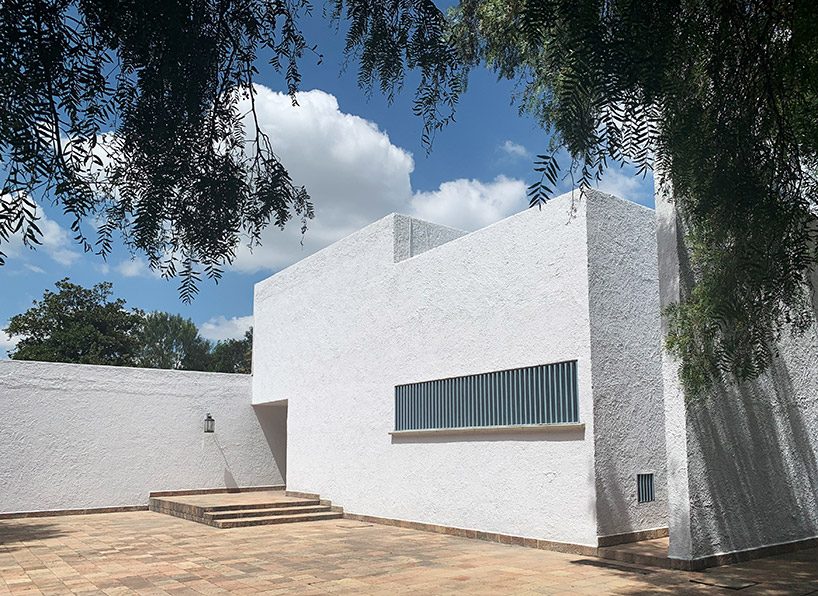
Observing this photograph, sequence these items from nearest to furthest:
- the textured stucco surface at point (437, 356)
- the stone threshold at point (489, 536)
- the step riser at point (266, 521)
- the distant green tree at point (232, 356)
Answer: the stone threshold at point (489, 536), the textured stucco surface at point (437, 356), the step riser at point (266, 521), the distant green tree at point (232, 356)

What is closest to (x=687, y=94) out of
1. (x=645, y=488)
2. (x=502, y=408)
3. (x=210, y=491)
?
(x=645, y=488)

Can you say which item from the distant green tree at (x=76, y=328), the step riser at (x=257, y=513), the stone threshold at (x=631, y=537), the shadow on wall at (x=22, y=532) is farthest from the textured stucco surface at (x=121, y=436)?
the distant green tree at (x=76, y=328)

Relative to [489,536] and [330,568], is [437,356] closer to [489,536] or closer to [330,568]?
[489,536]

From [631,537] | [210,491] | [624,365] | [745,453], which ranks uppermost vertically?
[624,365]

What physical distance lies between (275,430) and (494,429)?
335 inches

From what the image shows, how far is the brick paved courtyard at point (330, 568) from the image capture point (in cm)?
659

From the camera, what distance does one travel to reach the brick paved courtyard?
6590mm

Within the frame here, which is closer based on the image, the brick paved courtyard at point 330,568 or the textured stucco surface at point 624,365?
the brick paved courtyard at point 330,568

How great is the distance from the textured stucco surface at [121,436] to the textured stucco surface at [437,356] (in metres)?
1.61

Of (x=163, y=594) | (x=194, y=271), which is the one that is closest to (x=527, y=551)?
(x=163, y=594)

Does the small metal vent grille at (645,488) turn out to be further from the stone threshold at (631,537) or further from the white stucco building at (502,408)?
the stone threshold at (631,537)

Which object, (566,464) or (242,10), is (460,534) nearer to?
(566,464)

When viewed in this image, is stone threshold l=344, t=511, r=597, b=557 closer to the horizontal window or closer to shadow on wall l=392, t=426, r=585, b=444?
shadow on wall l=392, t=426, r=585, b=444

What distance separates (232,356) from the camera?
120 ft
